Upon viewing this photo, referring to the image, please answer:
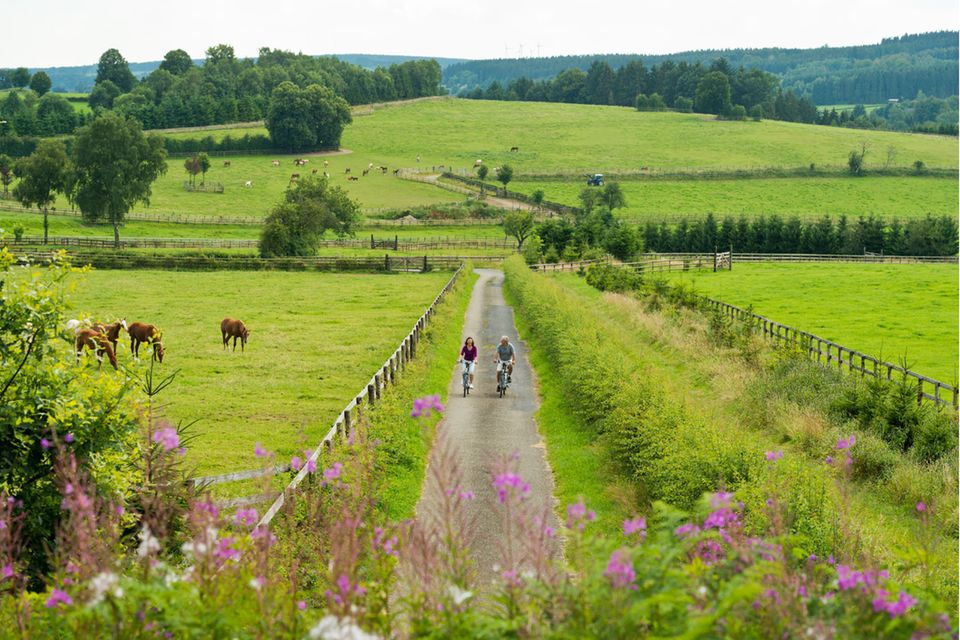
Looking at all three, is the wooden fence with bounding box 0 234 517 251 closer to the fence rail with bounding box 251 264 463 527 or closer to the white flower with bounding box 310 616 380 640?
the fence rail with bounding box 251 264 463 527

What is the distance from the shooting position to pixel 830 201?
129625 millimetres

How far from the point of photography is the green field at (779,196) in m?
122

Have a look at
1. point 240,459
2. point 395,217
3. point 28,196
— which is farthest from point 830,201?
point 240,459

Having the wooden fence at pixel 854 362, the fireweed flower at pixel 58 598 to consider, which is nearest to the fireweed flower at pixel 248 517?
the fireweed flower at pixel 58 598

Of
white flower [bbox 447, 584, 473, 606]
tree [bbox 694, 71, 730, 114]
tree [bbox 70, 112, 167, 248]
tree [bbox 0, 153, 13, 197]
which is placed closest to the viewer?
white flower [bbox 447, 584, 473, 606]

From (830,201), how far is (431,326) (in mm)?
103621

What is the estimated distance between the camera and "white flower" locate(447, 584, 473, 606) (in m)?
5.77

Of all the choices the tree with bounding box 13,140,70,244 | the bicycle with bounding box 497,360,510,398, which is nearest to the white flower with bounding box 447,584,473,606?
the bicycle with bounding box 497,360,510,398

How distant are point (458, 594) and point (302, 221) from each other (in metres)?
74.1

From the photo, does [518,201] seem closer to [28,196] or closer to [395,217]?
[395,217]

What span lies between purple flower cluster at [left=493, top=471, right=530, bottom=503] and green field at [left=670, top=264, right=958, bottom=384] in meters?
24.7

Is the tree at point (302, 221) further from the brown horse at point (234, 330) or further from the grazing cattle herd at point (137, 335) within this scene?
the brown horse at point (234, 330)

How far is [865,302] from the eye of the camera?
56.1 metres

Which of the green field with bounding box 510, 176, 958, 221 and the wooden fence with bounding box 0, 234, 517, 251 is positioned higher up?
the green field with bounding box 510, 176, 958, 221
